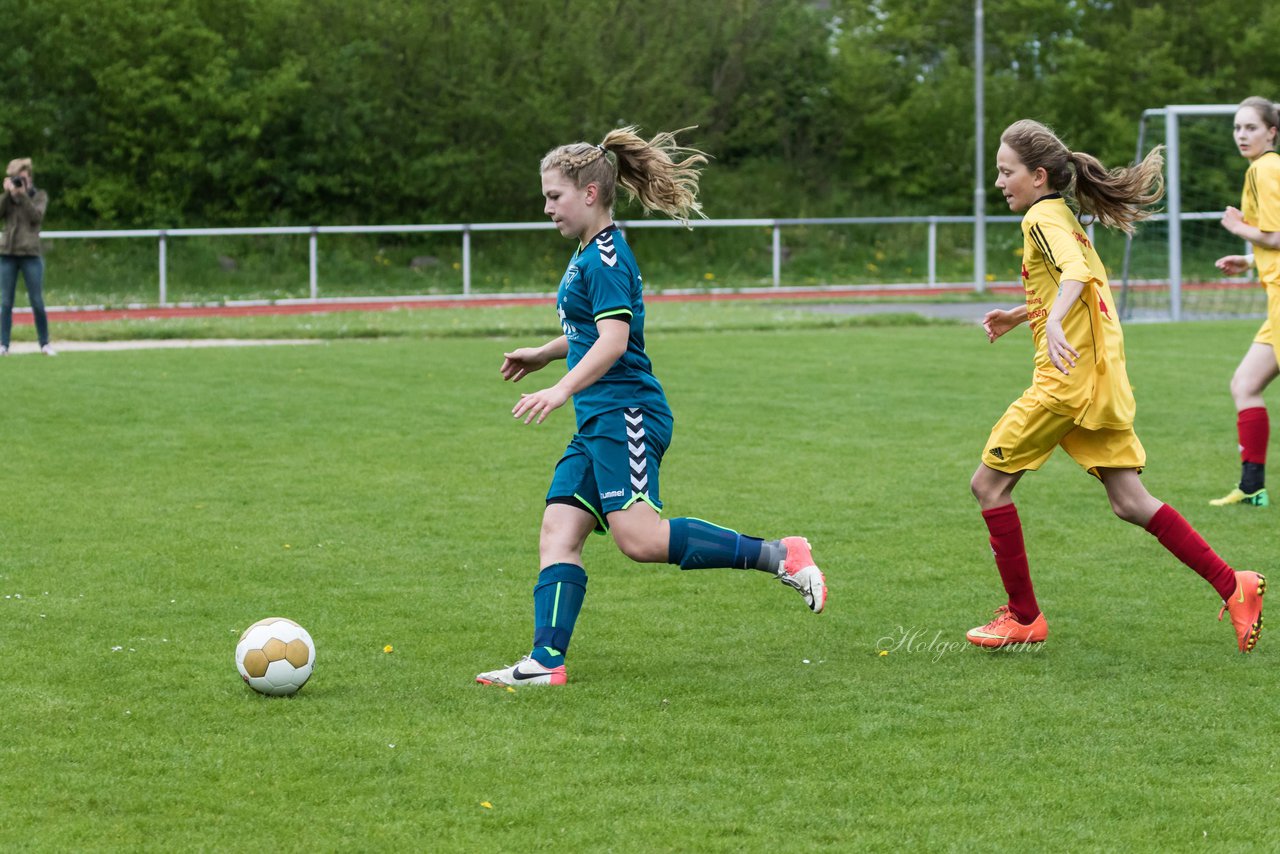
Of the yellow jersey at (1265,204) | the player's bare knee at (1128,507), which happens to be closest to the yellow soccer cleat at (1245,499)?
the yellow jersey at (1265,204)

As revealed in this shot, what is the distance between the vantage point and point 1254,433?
849 cm

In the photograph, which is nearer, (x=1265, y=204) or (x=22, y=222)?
(x=1265, y=204)

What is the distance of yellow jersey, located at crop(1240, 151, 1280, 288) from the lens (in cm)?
816

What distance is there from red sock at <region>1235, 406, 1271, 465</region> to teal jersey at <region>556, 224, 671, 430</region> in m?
4.44

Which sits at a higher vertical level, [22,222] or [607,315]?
[22,222]

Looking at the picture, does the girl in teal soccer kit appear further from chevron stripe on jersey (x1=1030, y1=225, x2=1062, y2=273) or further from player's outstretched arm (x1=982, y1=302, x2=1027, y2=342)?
player's outstretched arm (x1=982, y1=302, x2=1027, y2=342)

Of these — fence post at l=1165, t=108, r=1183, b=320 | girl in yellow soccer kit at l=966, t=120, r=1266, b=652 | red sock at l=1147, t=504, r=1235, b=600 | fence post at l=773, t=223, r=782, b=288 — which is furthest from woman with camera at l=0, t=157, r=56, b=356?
fence post at l=773, t=223, r=782, b=288

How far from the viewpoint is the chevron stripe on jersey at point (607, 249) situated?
505 centimetres

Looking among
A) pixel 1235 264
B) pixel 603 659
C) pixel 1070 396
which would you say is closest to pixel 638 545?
pixel 603 659

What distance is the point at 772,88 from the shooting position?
36.6m

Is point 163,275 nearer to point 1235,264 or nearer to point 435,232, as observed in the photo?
point 435,232

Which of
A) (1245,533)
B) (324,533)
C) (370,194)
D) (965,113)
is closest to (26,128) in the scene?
(370,194)

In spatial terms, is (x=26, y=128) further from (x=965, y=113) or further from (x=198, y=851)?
A: (x=198, y=851)

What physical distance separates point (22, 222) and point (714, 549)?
12.1m
